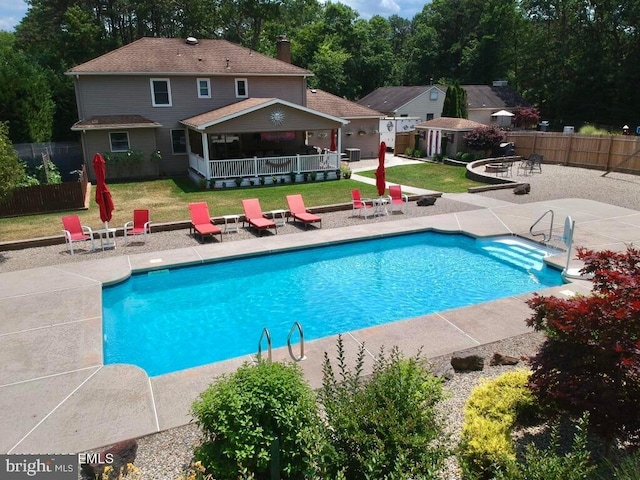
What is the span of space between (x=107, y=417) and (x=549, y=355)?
5742mm

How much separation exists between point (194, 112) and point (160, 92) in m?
2.13

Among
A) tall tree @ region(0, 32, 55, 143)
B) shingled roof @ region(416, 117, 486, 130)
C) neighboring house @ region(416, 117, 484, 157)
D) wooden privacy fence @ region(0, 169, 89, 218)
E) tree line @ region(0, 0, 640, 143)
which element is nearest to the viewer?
wooden privacy fence @ region(0, 169, 89, 218)

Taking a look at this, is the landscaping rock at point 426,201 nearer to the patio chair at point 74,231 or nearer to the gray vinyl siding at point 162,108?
the gray vinyl siding at point 162,108

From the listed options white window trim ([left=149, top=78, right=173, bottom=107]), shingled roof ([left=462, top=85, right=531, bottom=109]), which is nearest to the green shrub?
white window trim ([left=149, top=78, right=173, bottom=107])

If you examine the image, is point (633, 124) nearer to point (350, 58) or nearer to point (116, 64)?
point (350, 58)

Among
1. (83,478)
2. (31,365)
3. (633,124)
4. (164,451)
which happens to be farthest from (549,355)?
(633,124)

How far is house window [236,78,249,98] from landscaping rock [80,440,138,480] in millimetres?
25722

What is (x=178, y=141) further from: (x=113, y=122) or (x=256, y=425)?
(x=256, y=425)

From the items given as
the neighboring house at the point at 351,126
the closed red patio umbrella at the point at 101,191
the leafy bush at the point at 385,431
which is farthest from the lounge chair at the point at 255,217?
the neighboring house at the point at 351,126

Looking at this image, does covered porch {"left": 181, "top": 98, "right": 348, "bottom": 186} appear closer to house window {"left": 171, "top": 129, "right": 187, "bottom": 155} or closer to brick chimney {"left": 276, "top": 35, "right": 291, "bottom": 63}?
house window {"left": 171, "top": 129, "right": 187, "bottom": 155}

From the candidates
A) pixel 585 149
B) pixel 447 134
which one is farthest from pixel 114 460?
pixel 585 149

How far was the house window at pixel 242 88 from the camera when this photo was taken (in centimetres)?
2798

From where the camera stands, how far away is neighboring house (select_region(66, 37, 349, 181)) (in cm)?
2409

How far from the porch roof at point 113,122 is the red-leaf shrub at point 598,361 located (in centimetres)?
2414
